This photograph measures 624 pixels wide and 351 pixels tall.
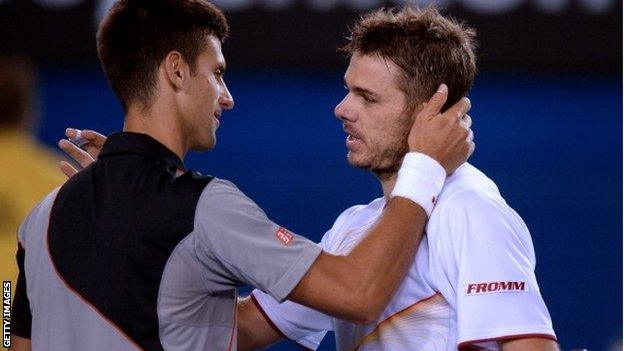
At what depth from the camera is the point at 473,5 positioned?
4.39 meters

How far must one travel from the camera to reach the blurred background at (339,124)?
4.39 metres

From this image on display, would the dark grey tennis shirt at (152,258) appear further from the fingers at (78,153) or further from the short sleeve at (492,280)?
the fingers at (78,153)

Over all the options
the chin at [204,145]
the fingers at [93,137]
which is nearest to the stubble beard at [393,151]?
the chin at [204,145]

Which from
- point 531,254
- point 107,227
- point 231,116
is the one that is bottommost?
point 107,227

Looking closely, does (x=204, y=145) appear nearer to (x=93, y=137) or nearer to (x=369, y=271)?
(x=93, y=137)

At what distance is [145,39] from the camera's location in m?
2.34

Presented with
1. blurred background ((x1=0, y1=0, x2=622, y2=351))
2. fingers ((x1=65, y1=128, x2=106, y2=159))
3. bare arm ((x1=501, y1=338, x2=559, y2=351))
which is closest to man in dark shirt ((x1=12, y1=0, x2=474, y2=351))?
bare arm ((x1=501, y1=338, x2=559, y2=351))

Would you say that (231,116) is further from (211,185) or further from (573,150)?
(211,185)

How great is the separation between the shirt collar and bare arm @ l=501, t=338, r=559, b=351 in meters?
0.75

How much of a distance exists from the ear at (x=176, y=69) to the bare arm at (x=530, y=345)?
875 mm

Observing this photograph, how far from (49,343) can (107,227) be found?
0.92 ft

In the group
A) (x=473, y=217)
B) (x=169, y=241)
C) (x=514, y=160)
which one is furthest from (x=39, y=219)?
(x=514, y=160)

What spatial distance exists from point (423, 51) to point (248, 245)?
26.9 inches

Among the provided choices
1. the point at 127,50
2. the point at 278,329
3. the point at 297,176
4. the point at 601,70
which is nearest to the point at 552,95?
the point at 601,70
